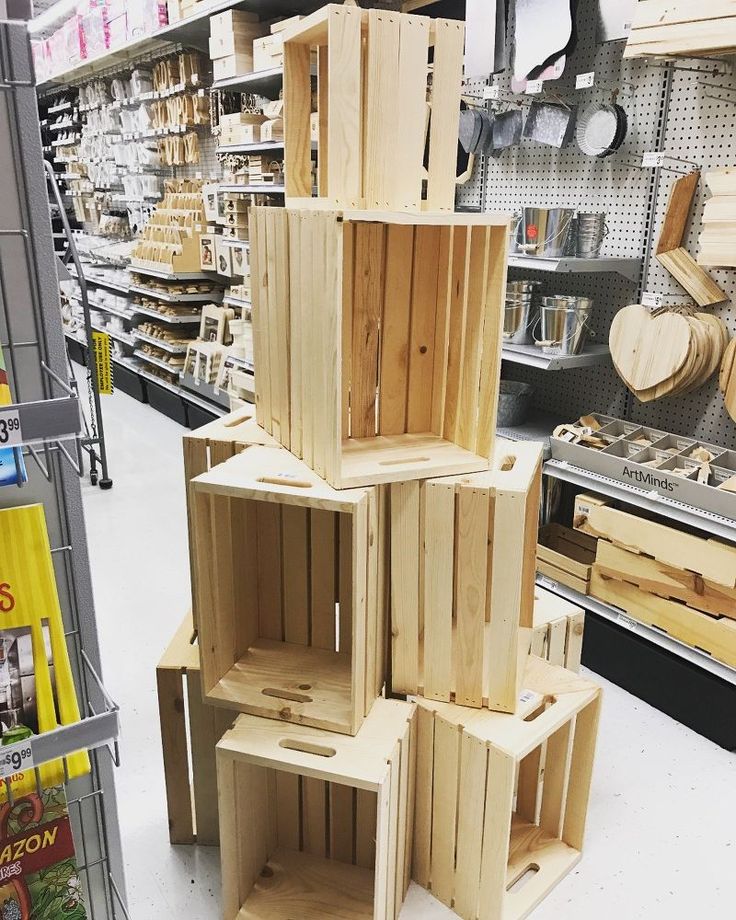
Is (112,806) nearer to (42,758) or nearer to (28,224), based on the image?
(42,758)

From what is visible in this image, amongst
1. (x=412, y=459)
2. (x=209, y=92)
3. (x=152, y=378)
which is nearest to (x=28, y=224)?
(x=412, y=459)

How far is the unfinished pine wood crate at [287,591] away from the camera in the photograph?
5.60ft

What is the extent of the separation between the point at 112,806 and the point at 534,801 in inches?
49.4

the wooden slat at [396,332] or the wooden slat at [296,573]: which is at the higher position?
the wooden slat at [396,332]

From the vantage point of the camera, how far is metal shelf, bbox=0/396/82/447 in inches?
38.8

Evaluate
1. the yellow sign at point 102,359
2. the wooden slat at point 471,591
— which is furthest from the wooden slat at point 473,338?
the yellow sign at point 102,359

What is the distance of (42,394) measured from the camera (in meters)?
1.20

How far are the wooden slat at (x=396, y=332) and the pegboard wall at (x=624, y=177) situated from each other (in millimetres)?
1605

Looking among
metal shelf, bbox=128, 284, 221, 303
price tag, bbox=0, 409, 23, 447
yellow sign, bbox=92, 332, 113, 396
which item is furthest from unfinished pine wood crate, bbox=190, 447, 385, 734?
metal shelf, bbox=128, 284, 221, 303

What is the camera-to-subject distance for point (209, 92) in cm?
581

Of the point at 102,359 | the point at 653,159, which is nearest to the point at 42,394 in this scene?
the point at 653,159

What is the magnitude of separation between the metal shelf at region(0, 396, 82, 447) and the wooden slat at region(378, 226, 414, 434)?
1078 millimetres

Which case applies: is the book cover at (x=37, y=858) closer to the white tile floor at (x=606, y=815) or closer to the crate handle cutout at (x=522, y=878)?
the white tile floor at (x=606, y=815)

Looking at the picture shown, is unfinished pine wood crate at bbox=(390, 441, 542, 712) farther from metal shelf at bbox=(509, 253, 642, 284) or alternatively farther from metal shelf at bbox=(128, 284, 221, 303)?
metal shelf at bbox=(128, 284, 221, 303)
